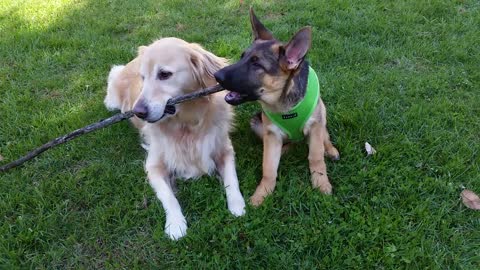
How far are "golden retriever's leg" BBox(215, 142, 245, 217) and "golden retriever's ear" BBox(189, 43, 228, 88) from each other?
0.67 m

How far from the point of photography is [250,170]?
3607mm

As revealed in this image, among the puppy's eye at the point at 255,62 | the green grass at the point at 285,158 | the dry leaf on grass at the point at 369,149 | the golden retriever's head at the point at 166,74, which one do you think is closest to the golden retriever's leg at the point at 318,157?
the green grass at the point at 285,158

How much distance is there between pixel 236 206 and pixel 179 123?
2.90 feet

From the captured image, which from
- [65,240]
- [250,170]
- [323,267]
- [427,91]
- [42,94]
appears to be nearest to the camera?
[323,267]

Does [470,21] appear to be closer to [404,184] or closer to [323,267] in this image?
[404,184]

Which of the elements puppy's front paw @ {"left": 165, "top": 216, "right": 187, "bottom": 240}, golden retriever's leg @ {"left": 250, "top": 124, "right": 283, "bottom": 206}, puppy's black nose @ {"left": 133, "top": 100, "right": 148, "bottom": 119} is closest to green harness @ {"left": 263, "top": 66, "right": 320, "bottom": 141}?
golden retriever's leg @ {"left": 250, "top": 124, "right": 283, "bottom": 206}

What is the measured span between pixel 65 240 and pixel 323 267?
187 centimetres

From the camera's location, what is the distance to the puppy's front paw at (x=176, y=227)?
2998 mm

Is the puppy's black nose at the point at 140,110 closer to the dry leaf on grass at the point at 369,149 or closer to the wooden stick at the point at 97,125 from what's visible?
the wooden stick at the point at 97,125

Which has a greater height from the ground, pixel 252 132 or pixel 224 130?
pixel 224 130

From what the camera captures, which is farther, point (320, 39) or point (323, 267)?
point (320, 39)

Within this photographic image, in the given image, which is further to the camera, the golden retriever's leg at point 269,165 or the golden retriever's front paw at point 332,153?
the golden retriever's front paw at point 332,153

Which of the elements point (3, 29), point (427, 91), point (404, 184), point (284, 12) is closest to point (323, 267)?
point (404, 184)

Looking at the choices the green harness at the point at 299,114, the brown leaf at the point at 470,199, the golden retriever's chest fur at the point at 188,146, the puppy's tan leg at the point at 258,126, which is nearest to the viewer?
the brown leaf at the point at 470,199
